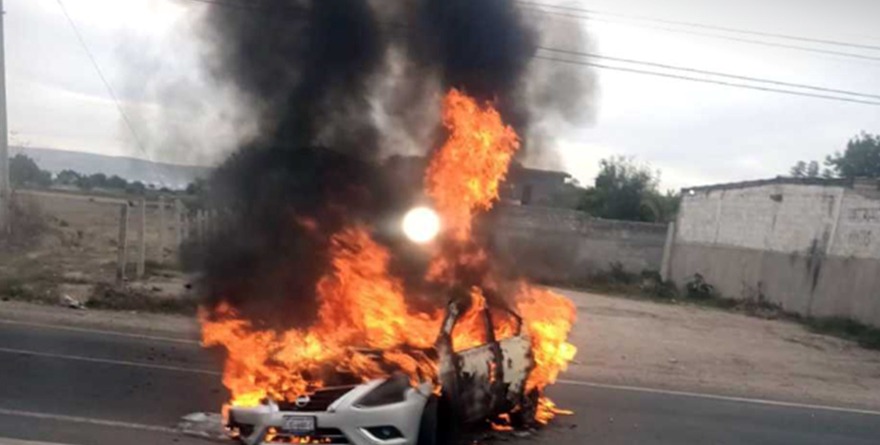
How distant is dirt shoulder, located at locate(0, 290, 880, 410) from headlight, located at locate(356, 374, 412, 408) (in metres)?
5.97

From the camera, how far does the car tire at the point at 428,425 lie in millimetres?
7086

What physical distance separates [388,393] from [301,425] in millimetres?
727

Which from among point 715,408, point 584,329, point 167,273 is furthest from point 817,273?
point 167,273

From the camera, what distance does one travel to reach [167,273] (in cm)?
2061

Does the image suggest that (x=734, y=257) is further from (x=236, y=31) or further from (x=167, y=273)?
(x=236, y=31)

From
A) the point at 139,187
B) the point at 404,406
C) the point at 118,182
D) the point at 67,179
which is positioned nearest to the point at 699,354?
the point at 404,406

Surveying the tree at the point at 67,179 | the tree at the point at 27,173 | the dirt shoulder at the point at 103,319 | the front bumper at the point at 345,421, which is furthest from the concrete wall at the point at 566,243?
the tree at the point at 67,179

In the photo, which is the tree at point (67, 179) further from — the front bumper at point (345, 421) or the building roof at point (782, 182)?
the front bumper at point (345, 421)

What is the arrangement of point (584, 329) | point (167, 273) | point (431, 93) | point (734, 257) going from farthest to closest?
point (734, 257), point (167, 273), point (584, 329), point (431, 93)

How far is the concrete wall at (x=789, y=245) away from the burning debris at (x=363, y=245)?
15.6 m

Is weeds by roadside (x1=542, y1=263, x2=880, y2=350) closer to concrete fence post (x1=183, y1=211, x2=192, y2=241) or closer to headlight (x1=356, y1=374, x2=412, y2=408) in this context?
concrete fence post (x1=183, y1=211, x2=192, y2=241)

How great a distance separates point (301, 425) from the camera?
6586 mm

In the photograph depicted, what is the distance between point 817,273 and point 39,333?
19993mm

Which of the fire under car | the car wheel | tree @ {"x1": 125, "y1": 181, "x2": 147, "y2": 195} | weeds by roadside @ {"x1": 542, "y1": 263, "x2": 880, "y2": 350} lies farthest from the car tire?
weeds by roadside @ {"x1": 542, "y1": 263, "x2": 880, "y2": 350}
